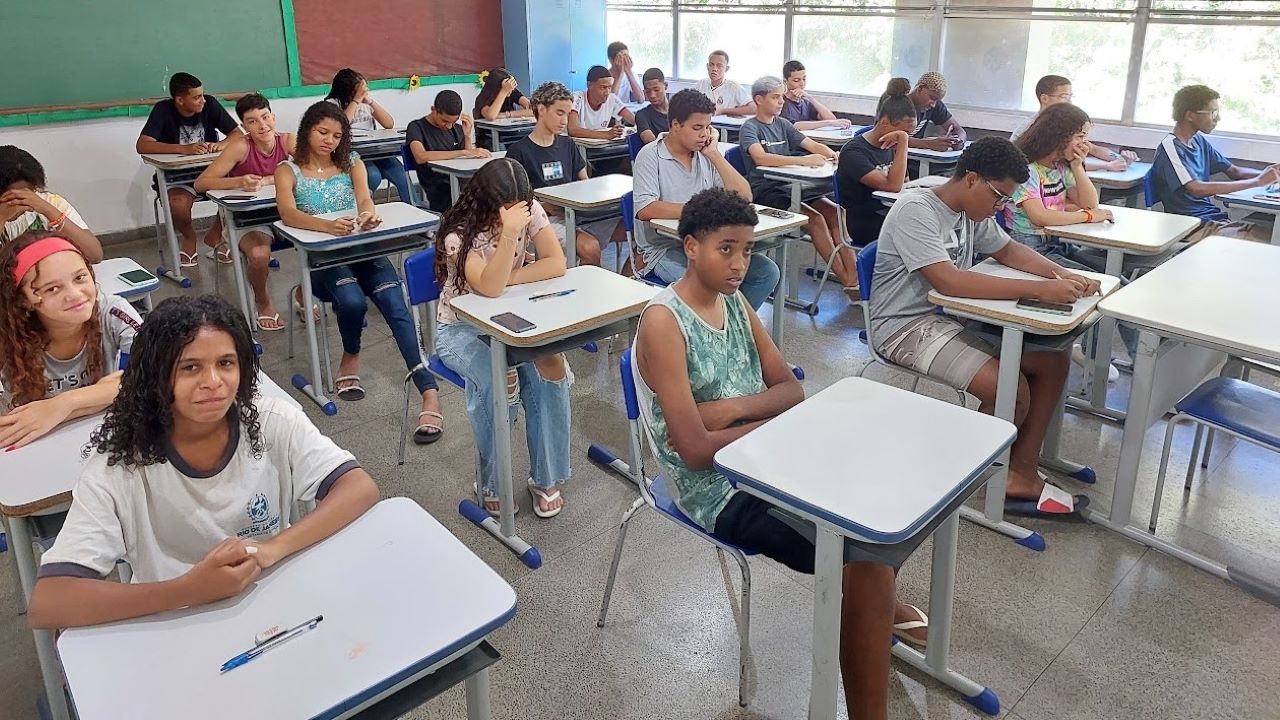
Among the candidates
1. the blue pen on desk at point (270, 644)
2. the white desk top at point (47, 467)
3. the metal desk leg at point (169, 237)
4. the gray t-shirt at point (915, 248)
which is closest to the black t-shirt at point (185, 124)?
the metal desk leg at point (169, 237)

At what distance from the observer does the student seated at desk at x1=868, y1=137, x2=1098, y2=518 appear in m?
2.76

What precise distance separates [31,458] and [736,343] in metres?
1.54

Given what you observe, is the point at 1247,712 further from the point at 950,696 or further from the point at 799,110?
the point at 799,110

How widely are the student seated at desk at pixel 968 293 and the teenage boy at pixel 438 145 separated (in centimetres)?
315

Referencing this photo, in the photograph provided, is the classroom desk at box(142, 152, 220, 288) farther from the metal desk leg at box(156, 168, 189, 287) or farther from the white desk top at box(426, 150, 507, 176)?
the white desk top at box(426, 150, 507, 176)

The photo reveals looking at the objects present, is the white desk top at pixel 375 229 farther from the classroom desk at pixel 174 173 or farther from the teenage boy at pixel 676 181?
the classroom desk at pixel 174 173

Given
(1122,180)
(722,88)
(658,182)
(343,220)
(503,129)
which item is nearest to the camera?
(343,220)

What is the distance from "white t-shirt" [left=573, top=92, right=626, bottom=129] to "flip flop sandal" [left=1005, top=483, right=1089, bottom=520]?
4.69m

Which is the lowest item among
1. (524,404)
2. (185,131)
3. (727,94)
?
(524,404)

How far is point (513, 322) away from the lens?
252 cm

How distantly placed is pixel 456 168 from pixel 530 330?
9.27ft

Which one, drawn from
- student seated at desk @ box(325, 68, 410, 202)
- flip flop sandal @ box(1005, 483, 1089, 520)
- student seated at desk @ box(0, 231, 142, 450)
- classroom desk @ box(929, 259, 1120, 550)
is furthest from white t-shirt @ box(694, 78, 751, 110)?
student seated at desk @ box(0, 231, 142, 450)

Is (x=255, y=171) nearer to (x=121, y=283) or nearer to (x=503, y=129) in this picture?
(x=121, y=283)

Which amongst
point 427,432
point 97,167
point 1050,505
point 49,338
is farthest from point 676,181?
point 97,167
